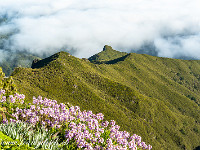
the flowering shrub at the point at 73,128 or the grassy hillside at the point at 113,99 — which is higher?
the grassy hillside at the point at 113,99

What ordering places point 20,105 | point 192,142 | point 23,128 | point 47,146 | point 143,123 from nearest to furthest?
point 47,146, point 23,128, point 20,105, point 143,123, point 192,142

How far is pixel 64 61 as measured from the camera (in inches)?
5423

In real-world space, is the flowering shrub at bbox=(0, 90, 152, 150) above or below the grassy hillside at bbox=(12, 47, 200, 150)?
below

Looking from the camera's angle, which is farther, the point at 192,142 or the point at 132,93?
the point at 192,142

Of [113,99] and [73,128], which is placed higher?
[113,99]

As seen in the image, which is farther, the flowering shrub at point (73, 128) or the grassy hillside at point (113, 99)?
the grassy hillside at point (113, 99)

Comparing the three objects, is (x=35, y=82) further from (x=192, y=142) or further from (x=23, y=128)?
(x=192, y=142)

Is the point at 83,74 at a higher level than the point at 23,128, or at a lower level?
higher

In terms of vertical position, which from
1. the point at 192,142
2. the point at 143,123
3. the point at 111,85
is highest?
the point at 111,85

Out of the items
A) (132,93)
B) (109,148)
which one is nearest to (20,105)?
(109,148)

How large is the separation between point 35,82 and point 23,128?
96170 millimetres

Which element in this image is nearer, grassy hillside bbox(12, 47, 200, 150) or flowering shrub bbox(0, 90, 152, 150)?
flowering shrub bbox(0, 90, 152, 150)

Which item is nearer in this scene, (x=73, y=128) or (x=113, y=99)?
(x=73, y=128)

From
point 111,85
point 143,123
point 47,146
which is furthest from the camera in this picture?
point 111,85
